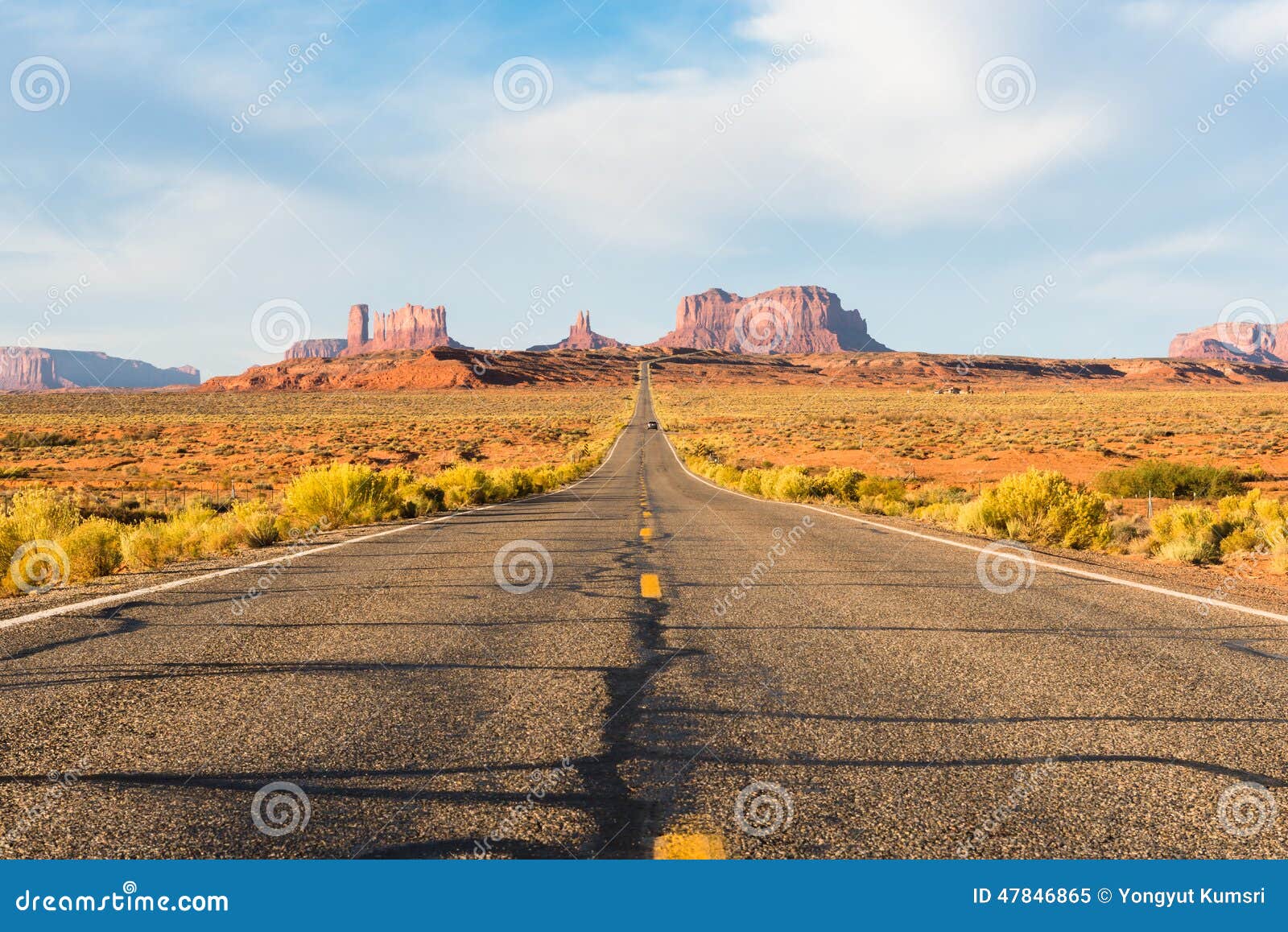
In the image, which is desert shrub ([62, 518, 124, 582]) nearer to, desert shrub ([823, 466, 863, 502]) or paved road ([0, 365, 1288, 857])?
paved road ([0, 365, 1288, 857])

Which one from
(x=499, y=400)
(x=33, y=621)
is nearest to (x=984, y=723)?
(x=33, y=621)

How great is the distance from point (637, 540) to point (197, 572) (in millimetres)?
5334

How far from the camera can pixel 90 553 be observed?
8.54 meters

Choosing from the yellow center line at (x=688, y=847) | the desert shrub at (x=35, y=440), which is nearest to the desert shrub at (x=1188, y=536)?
the yellow center line at (x=688, y=847)

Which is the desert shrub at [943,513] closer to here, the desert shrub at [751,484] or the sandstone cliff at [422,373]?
the desert shrub at [751,484]

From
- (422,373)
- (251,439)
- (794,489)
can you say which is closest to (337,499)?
(794,489)

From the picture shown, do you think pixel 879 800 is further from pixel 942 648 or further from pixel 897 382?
pixel 897 382

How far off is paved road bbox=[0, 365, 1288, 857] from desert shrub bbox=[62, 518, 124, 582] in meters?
2.29

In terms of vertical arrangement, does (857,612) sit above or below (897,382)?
below

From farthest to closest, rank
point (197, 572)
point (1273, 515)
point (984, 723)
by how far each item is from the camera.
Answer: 1. point (1273, 515)
2. point (197, 572)
3. point (984, 723)

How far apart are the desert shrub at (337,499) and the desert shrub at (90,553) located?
494 cm

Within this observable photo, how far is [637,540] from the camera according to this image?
11.2 metres

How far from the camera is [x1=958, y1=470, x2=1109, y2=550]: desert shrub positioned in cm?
1188

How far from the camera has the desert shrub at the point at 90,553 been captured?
8352 mm
